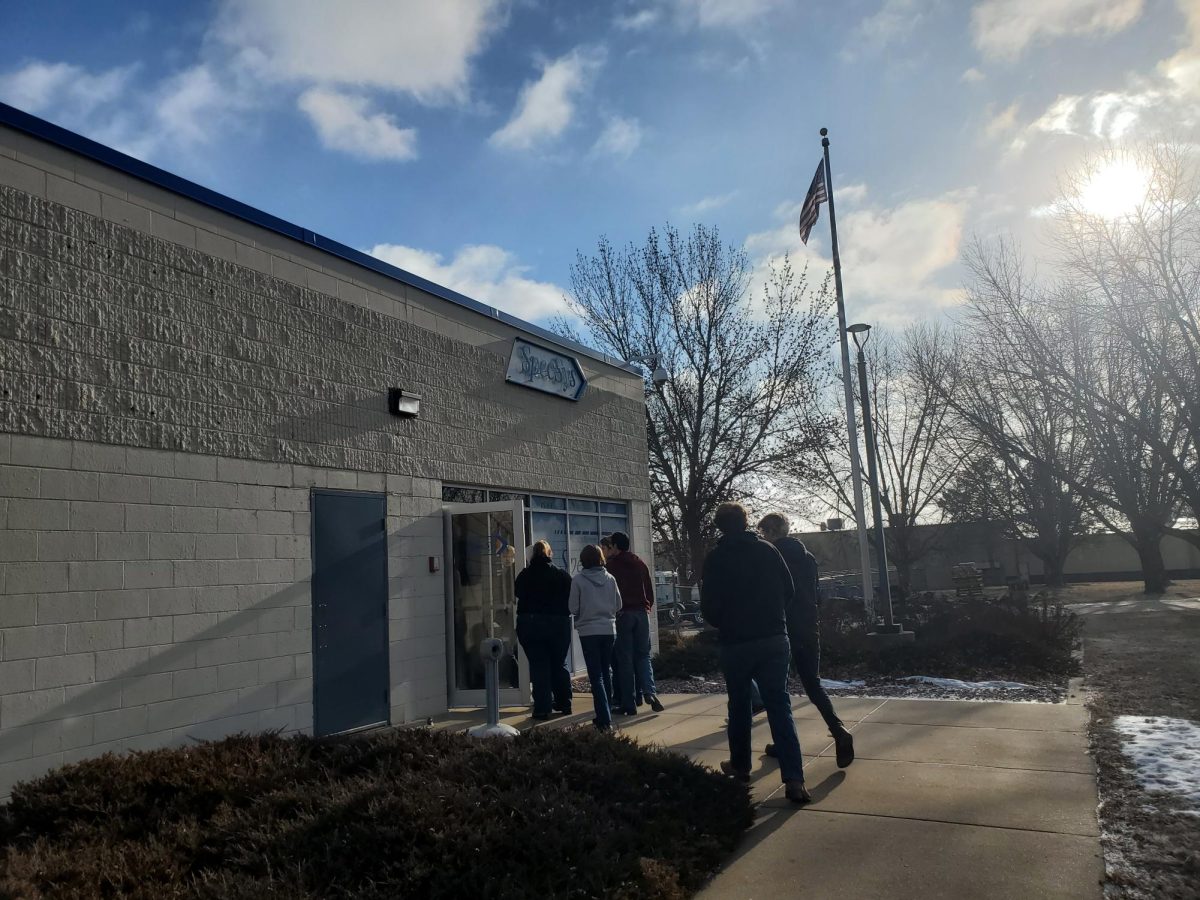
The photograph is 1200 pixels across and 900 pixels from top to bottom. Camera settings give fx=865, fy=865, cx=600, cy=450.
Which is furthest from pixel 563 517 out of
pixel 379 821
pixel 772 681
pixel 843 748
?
pixel 379 821

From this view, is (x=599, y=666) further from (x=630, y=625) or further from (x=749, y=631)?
(x=749, y=631)

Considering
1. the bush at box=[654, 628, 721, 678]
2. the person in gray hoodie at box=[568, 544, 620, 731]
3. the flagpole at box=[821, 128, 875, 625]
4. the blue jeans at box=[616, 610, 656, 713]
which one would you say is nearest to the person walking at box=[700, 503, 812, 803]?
the person in gray hoodie at box=[568, 544, 620, 731]

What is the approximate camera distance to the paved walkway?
4.01 meters

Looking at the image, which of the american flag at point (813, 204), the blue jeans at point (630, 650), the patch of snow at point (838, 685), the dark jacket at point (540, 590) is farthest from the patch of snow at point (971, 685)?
the american flag at point (813, 204)

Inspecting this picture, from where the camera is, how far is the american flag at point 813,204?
17.1m

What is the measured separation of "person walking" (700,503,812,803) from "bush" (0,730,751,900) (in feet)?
1.66

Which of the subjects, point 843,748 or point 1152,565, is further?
point 1152,565

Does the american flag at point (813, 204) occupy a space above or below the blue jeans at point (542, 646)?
above

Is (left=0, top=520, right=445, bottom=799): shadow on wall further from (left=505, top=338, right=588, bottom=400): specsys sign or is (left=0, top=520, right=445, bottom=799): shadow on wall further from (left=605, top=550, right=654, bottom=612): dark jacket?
(left=505, top=338, right=588, bottom=400): specsys sign

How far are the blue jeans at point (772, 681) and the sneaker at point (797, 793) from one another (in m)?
0.03

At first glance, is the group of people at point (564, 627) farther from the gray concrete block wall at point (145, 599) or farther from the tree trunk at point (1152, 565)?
the tree trunk at point (1152, 565)

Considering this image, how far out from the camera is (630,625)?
8.61 meters

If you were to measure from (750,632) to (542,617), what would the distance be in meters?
3.61

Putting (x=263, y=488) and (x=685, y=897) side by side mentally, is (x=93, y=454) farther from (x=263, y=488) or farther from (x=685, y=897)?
(x=685, y=897)
